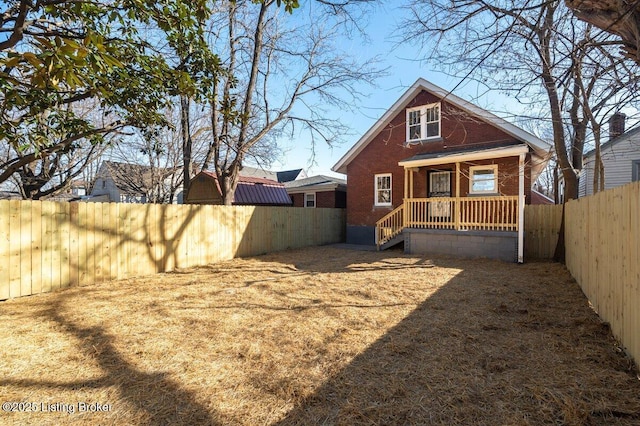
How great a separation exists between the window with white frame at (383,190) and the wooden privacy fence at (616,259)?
9.70 m

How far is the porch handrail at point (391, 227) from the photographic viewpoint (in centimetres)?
1283

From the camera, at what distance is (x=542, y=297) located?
5.85 m

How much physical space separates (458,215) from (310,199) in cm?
1151

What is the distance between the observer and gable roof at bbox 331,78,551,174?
11.1 meters

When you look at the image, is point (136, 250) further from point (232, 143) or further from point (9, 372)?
point (232, 143)

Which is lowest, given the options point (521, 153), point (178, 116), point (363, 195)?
point (363, 195)

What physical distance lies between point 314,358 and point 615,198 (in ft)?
13.2

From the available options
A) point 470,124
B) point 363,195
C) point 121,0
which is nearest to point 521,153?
point 470,124

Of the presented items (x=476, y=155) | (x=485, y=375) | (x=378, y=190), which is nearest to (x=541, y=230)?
(x=476, y=155)

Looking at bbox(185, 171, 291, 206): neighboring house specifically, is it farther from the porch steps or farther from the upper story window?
the upper story window

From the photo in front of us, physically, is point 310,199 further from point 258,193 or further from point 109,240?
point 109,240

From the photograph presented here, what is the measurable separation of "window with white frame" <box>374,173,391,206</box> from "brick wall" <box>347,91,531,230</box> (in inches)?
8.9

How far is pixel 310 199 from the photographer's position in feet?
69.1

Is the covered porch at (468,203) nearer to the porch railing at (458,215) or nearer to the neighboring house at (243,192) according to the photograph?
the porch railing at (458,215)
